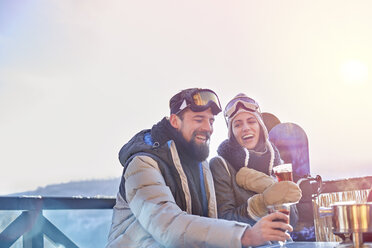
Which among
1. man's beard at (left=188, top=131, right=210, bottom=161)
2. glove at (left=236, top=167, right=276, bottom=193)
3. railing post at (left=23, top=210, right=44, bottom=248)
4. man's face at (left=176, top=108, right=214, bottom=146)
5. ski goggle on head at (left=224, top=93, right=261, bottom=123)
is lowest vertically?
railing post at (left=23, top=210, right=44, bottom=248)

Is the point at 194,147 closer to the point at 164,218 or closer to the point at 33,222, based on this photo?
the point at 164,218

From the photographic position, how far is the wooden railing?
215cm

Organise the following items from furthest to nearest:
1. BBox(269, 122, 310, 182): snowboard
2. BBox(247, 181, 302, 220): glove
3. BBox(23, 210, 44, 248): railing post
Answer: BBox(269, 122, 310, 182): snowboard, BBox(247, 181, 302, 220): glove, BBox(23, 210, 44, 248): railing post

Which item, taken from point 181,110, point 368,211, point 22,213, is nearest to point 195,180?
point 181,110

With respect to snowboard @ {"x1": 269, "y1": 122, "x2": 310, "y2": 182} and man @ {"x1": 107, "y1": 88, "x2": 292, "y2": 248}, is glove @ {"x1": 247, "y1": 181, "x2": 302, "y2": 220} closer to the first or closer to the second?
man @ {"x1": 107, "y1": 88, "x2": 292, "y2": 248}

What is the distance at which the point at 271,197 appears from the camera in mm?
2404

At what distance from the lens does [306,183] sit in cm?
297

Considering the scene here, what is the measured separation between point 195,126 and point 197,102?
0.12 meters

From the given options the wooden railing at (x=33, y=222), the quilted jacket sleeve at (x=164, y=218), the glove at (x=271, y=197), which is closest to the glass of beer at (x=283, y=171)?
the glove at (x=271, y=197)

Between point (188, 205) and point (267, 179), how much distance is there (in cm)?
71

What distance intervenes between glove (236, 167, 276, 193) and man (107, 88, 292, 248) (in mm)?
327

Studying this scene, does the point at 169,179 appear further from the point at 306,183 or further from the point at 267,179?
the point at 306,183

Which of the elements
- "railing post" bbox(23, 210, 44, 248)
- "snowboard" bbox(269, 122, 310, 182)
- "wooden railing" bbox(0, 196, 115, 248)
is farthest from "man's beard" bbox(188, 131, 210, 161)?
"snowboard" bbox(269, 122, 310, 182)

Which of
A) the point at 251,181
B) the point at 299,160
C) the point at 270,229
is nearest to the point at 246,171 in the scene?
the point at 251,181
